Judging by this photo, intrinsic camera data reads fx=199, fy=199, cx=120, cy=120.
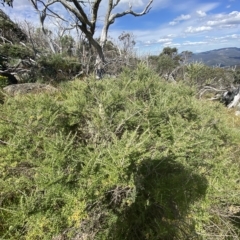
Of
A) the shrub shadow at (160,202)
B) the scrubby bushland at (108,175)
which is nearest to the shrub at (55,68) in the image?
the scrubby bushland at (108,175)

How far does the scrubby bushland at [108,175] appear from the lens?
1.61 m

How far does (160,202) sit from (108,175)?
1.87 feet

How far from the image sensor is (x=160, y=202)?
1.82 meters

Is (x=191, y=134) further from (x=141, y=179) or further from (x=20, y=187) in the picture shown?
(x=20, y=187)

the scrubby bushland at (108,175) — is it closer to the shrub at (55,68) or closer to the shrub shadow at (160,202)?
the shrub shadow at (160,202)

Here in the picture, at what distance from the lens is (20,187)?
1.84m

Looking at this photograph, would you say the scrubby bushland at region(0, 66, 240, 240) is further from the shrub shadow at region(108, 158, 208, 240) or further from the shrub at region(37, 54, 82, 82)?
the shrub at region(37, 54, 82, 82)

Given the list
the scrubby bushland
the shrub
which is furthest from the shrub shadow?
the shrub

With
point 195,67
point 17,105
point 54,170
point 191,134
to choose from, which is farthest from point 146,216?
point 195,67

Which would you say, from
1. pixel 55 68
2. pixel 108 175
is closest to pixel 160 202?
pixel 108 175

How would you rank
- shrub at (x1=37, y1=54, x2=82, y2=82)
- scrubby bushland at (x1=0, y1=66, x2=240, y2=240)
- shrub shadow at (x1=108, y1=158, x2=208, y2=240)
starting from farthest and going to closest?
shrub at (x1=37, y1=54, x2=82, y2=82)
shrub shadow at (x1=108, y1=158, x2=208, y2=240)
scrubby bushland at (x1=0, y1=66, x2=240, y2=240)

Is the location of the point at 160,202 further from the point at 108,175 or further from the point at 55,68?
the point at 55,68

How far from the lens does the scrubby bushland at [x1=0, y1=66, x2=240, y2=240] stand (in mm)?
1612

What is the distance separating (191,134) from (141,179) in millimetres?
821
